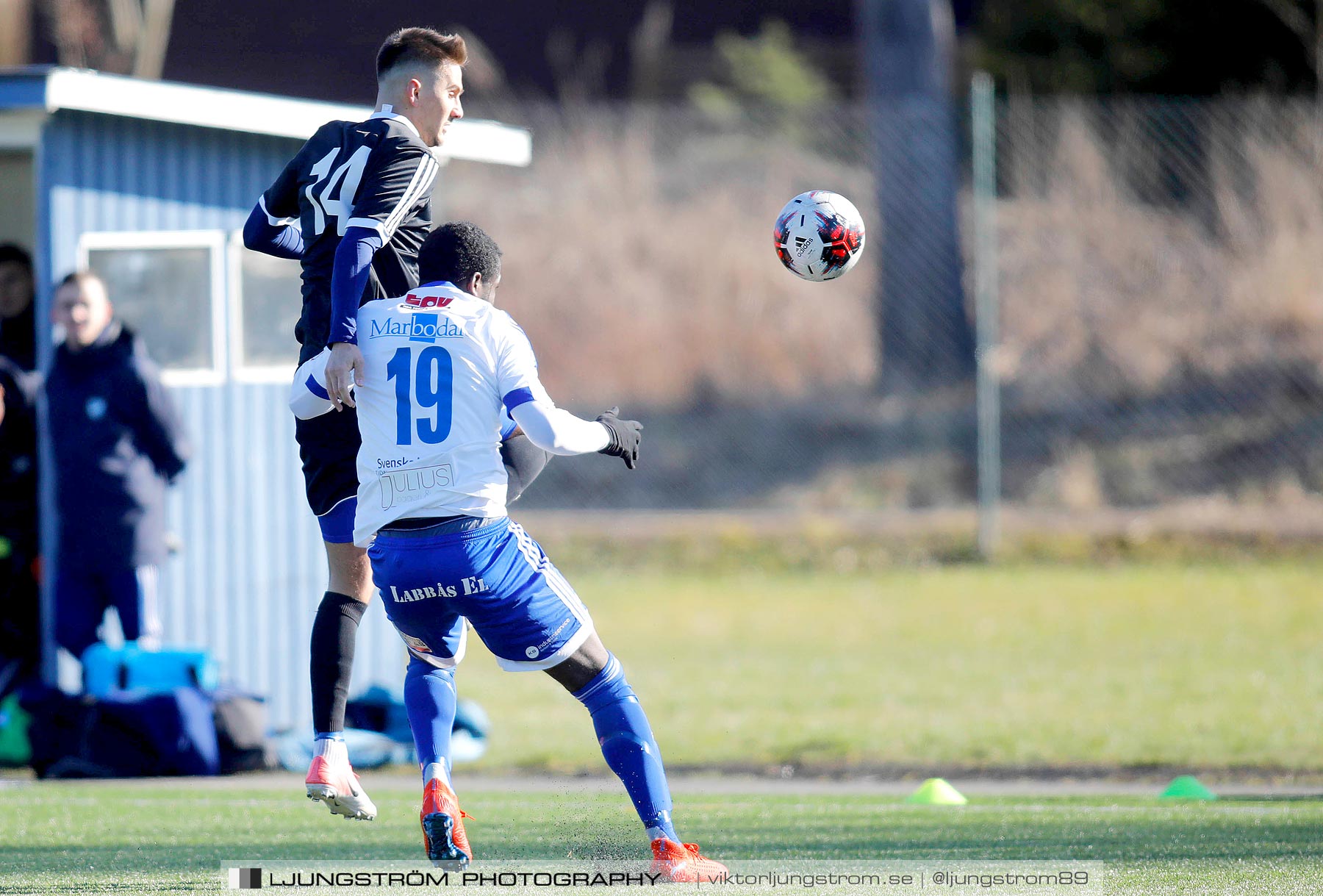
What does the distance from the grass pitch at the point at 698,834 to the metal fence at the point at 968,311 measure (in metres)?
8.68

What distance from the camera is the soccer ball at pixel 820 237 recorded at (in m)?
6.09

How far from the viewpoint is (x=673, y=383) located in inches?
652

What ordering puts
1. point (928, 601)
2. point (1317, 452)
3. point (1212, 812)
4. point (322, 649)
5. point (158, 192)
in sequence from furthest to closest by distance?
point (1317, 452), point (928, 601), point (158, 192), point (1212, 812), point (322, 649)

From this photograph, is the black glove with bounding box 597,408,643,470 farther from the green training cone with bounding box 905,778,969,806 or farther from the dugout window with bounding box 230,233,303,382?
the dugout window with bounding box 230,233,303,382

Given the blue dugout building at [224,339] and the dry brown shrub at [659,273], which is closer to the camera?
the blue dugout building at [224,339]

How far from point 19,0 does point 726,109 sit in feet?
31.1

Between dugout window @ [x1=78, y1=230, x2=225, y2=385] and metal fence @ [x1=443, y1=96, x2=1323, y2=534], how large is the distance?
7.50 m

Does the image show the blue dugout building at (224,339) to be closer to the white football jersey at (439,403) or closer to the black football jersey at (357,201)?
the black football jersey at (357,201)

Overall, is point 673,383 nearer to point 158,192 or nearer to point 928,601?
point 928,601

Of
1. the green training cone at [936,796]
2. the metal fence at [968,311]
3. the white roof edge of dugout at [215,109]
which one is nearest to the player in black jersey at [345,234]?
the white roof edge of dugout at [215,109]

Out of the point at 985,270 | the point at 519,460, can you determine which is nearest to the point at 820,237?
the point at 519,460

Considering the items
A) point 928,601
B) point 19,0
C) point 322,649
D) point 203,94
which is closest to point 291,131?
point 203,94

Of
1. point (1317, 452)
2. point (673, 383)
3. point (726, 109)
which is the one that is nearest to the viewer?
point (1317, 452)

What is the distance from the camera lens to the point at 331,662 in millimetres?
5293
